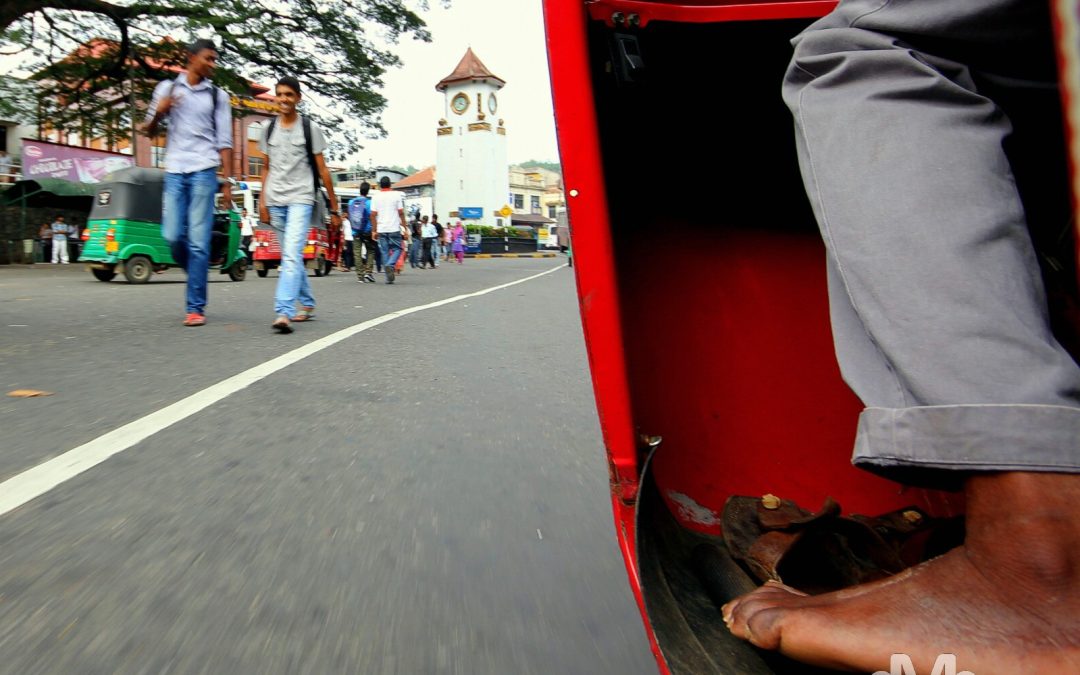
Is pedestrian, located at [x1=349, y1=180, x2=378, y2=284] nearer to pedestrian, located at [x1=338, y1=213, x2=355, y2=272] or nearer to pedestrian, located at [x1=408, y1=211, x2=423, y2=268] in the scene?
pedestrian, located at [x1=338, y1=213, x2=355, y2=272]

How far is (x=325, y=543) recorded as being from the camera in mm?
1894

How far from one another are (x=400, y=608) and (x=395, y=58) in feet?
79.7

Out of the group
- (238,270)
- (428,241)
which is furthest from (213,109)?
(428,241)

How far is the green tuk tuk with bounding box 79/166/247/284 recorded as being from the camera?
12.9m

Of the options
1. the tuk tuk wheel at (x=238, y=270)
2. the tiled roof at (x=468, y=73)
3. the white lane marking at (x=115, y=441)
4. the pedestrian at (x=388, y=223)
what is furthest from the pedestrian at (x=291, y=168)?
the tiled roof at (x=468, y=73)

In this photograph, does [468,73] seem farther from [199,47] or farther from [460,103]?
[199,47]

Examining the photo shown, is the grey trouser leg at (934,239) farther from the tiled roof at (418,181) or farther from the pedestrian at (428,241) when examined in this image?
the tiled roof at (418,181)

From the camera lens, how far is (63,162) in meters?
29.8

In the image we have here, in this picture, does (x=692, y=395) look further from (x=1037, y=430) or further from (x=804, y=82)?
(x=1037, y=430)

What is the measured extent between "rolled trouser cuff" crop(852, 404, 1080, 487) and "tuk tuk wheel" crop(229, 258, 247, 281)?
15.3m

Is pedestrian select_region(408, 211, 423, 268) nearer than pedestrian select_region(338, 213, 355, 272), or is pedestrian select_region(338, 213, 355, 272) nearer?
pedestrian select_region(338, 213, 355, 272)

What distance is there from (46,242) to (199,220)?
21.9 metres

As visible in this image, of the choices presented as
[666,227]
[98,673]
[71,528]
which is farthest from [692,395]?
[71,528]

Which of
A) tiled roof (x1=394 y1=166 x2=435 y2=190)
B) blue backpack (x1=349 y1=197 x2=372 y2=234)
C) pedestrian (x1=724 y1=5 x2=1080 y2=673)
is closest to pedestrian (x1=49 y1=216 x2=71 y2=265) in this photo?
blue backpack (x1=349 y1=197 x2=372 y2=234)
